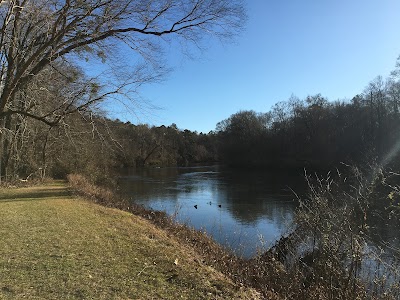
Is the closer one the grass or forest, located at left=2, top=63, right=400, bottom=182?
the grass

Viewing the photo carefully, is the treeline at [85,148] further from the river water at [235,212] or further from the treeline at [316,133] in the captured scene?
the treeline at [316,133]

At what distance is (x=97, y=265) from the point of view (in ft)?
18.9

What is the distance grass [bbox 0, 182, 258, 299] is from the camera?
4.67 metres

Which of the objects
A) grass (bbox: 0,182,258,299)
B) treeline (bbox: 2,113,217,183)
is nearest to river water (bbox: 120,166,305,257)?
grass (bbox: 0,182,258,299)

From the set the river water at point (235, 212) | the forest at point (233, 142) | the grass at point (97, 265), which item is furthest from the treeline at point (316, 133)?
the grass at point (97, 265)

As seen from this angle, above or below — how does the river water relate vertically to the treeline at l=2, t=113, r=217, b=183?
below

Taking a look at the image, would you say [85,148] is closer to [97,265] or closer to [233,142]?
[97,265]

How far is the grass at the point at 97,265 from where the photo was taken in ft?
15.3

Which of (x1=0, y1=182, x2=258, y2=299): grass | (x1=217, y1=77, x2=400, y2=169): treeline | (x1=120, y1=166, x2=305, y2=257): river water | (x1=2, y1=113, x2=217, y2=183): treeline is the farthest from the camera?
(x1=217, y1=77, x2=400, y2=169): treeline

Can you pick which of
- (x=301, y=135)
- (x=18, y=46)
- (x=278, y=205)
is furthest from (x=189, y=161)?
(x=18, y=46)

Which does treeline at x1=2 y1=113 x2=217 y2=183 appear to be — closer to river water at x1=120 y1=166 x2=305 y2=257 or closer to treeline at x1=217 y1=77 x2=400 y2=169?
river water at x1=120 y1=166 x2=305 y2=257

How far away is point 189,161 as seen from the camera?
9131 centimetres

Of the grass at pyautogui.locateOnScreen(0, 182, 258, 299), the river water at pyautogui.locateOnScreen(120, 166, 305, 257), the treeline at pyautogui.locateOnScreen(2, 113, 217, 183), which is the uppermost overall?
the treeline at pyautogui.locateOnScreen(2, 113, 217, 183)

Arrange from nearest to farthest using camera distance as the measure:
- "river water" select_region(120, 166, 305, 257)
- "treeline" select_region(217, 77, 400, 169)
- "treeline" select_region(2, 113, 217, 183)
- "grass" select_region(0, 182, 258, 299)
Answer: "grass" select_region(0, 182, 258, 299), "treeline" select_region(2, 113, 217, 183), "river water" select_region(120, 166, 305, 257), "treeline" select_region(217, 77, 400, 169)
